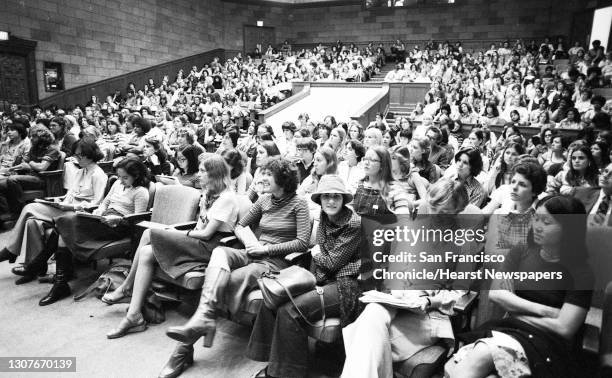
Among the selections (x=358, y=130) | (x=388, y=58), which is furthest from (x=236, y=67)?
(x=358, y=130)

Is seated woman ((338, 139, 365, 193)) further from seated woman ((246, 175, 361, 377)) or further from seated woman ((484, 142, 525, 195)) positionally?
seated woman ((246, 175, 361, 377))

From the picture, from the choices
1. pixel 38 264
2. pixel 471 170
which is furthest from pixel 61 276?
pixel 471 170

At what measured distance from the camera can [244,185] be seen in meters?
3.43

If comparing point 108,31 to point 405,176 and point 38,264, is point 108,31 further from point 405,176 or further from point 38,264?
point 405,176

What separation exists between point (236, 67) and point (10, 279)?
13.4 metres

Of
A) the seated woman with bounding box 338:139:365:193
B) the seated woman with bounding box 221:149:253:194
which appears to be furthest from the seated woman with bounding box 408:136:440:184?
the seated woman with bounding box 221:149:253:194

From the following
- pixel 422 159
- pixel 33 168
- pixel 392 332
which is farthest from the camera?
pixel 33 168

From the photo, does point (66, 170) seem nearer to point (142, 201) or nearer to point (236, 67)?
point (142, 201)

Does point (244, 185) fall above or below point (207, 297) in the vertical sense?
above

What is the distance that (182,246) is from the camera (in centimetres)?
235

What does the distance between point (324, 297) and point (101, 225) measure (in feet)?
5.90

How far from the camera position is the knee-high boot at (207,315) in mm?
1919

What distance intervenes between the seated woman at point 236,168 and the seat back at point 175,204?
0.43m

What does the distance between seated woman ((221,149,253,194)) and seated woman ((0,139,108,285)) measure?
3.46 feet
